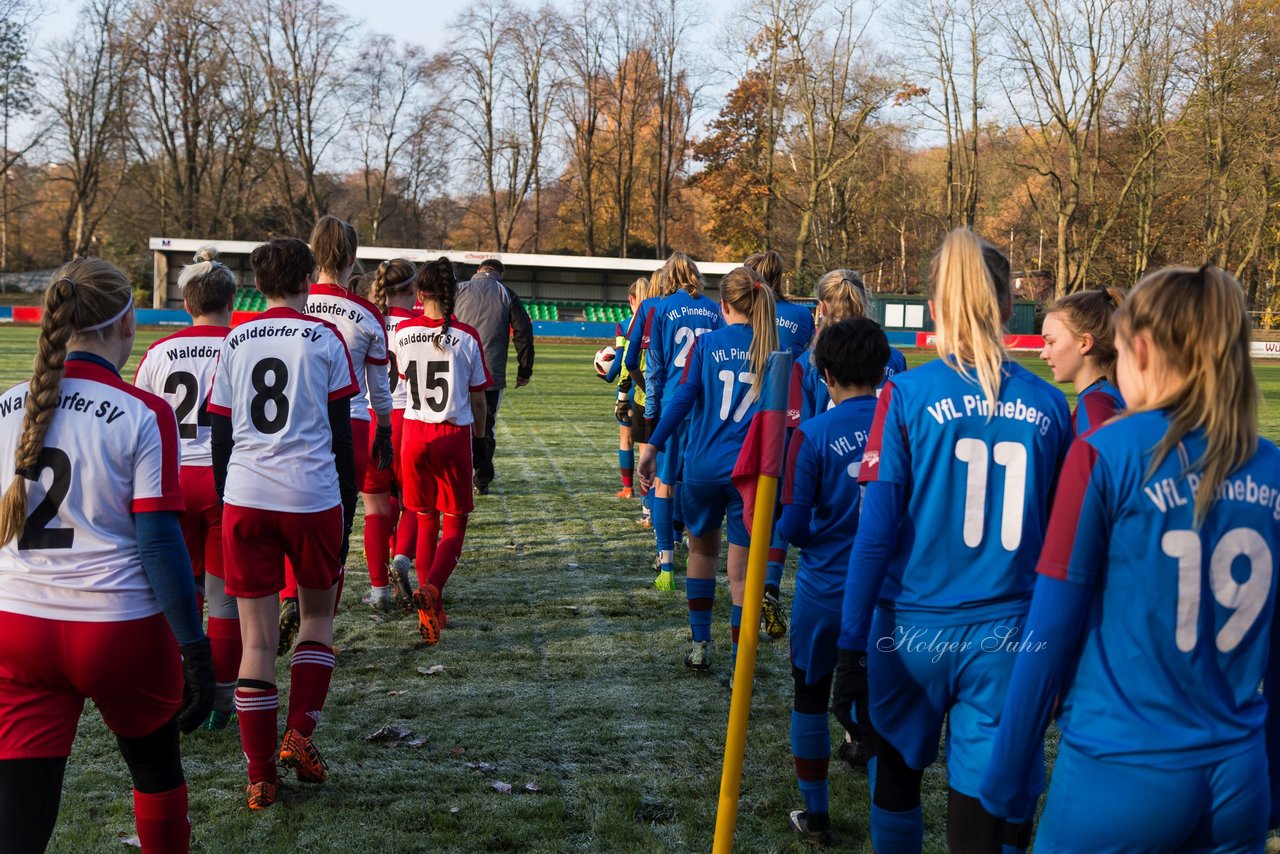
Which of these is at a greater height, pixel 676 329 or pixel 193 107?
pixel 193 107

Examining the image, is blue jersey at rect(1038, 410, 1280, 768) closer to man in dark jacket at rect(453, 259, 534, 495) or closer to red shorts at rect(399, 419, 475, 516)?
red shorts at rect(399, 419, 475, 516)

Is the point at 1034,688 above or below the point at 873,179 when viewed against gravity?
below

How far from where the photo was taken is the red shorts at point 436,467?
652cm

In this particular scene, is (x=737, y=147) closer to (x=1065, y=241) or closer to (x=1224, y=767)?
(x=1065, y=241)

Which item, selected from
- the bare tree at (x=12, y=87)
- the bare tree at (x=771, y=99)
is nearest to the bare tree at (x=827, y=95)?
the bare tree at (x=771, y=99)

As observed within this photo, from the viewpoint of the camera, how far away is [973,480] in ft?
9.15

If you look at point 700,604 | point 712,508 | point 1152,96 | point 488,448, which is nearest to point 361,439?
point 712,508

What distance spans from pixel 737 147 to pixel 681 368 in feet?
152

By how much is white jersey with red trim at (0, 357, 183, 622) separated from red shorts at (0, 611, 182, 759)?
4 cm

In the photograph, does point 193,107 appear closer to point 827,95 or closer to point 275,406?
point 827,95

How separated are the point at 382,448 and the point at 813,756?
8.97ft

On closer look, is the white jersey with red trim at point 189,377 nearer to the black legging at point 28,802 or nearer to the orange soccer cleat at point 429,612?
the orange soccer cleat at point 429,612

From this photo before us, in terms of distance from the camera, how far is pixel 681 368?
7066mm

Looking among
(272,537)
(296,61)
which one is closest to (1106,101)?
(296,61)
